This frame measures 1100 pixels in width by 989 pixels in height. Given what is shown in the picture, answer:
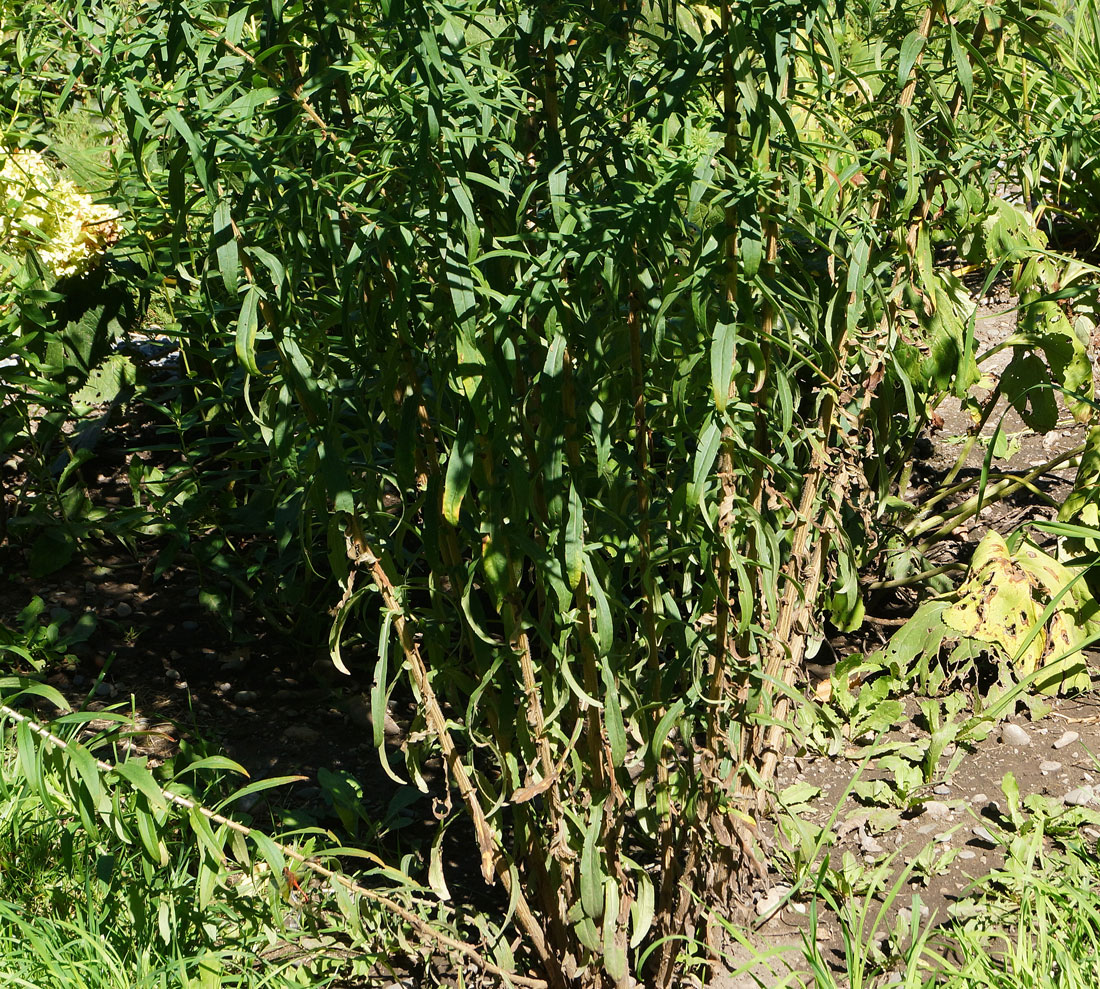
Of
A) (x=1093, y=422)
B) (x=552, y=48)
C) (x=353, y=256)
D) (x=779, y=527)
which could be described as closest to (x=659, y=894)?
(x=779, y=527)

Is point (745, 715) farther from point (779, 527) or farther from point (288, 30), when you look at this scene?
point (288, 30)

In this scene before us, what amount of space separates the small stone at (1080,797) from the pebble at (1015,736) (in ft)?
0.68

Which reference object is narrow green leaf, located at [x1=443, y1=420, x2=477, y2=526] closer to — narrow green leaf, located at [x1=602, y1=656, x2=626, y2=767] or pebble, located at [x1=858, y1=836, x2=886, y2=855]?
narrow green leaf, located at [x1=602, y1=656, x2=626, y2=767]

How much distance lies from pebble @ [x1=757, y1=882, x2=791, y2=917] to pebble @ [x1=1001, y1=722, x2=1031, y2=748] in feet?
2.42

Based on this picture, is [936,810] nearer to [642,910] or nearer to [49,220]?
[642,910]

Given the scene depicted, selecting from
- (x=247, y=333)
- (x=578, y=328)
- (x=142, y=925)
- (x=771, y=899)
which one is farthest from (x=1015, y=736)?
(x=247, y=333)

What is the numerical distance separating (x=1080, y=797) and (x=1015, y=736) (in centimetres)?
26

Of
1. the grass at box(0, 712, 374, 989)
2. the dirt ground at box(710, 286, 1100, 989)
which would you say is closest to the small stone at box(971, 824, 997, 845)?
the dirt ground at box(710, 286, 1100, 989)

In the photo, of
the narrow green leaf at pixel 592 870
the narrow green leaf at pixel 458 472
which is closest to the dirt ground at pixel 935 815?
the narrow green leaf at pixel 592 870

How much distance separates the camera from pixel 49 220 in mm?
3256

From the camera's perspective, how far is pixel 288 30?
4.52ft

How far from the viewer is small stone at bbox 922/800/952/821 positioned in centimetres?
249

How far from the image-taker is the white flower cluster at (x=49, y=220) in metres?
3.16

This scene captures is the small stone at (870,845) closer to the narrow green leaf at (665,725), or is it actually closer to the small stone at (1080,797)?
the small stone at (1080,797)
